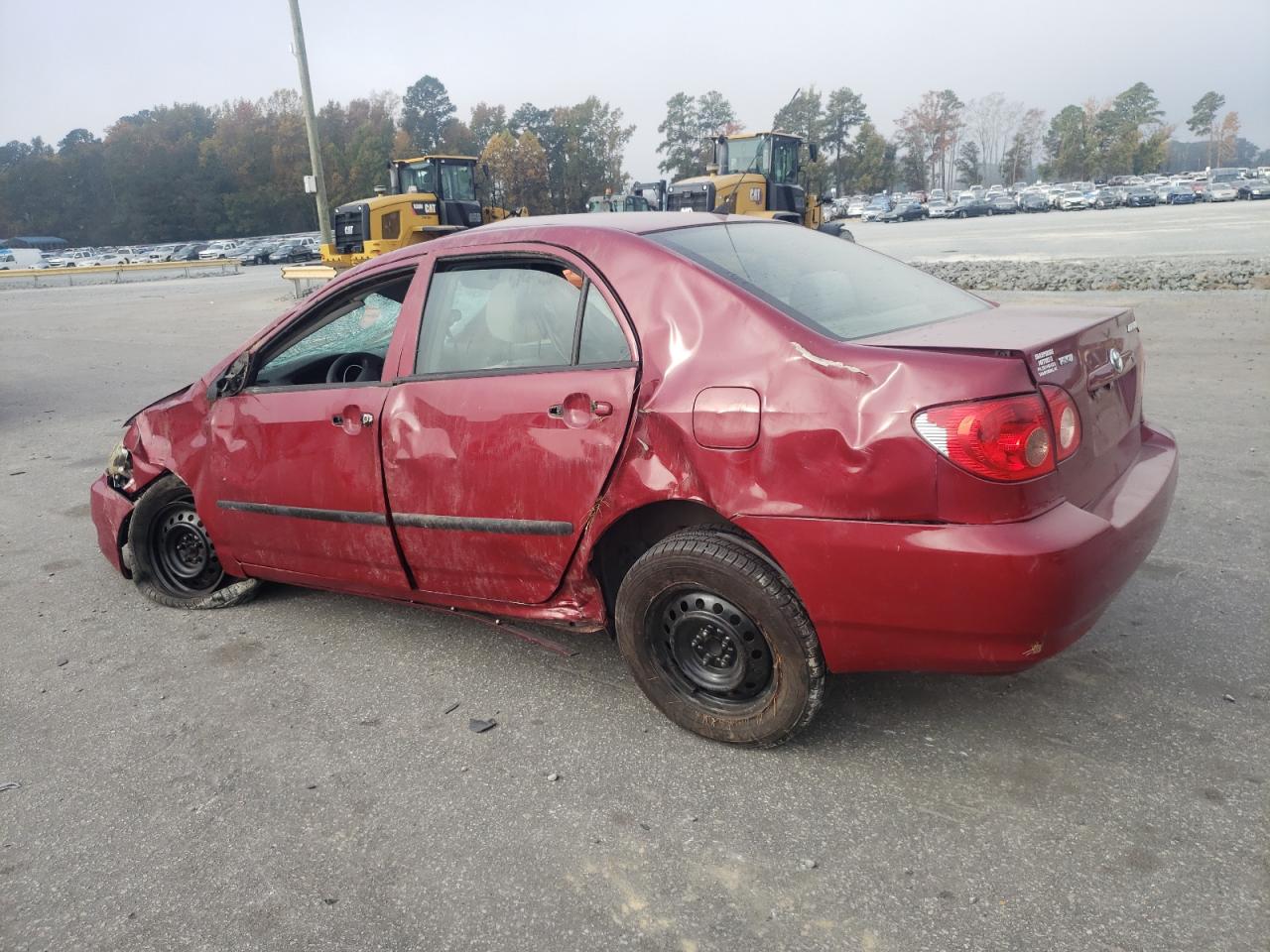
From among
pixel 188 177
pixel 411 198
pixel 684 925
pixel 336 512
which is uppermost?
pixel 188 177

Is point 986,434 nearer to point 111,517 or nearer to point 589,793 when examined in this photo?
point 589,793

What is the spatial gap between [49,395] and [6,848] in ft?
30.8

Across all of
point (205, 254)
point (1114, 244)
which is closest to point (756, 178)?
point (1114, 244)

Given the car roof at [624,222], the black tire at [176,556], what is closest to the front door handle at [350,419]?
the car roof at [624,222]

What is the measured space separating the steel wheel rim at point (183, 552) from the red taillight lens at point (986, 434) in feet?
10.6

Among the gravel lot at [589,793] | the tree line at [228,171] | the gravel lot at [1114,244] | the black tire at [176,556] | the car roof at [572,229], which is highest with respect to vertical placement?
the tree line at [228,171]

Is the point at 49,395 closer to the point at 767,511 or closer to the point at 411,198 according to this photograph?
the point at 767,511

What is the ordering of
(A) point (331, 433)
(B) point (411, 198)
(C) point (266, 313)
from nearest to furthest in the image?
(A) point (331, 433) < (C) point (266, 313) < (B) point (411, 198)

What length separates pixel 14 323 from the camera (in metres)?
21.3

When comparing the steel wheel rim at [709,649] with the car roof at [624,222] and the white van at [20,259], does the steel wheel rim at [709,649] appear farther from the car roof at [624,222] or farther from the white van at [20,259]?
the white van at [20,259]

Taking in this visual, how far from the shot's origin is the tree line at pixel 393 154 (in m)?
95.5

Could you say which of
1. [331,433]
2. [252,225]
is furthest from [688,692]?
[252,225]

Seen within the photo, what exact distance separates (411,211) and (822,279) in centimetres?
2154

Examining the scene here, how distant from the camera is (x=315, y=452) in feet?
12.0
